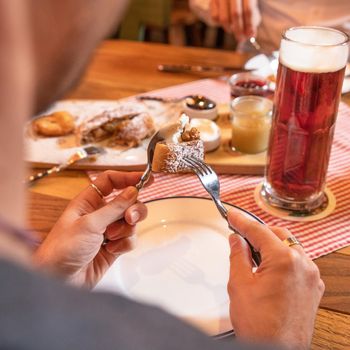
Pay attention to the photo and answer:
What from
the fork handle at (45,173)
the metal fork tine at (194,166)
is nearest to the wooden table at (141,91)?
the fork handle at (45,173)

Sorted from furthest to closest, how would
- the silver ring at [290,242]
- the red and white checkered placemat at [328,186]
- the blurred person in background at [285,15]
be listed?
the blurred person in background at [285,15]
the red and white checkered placemat at [328,186]
the silver ring at [290,242]

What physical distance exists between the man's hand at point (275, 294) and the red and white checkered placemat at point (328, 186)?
0.23 m

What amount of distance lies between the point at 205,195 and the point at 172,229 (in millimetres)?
136

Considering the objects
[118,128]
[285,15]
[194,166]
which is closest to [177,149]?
[194,166]

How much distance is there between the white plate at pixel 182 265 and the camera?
0.90 metres

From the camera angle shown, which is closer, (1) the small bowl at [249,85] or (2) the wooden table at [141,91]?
(2) the wooden table at [141,91]

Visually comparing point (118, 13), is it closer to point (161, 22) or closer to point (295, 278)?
point (295, 278)

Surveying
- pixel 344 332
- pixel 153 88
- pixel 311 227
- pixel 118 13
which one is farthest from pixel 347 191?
pixel 118 13

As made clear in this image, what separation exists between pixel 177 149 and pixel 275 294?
324 mm

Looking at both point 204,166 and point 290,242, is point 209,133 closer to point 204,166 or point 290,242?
point 204,166

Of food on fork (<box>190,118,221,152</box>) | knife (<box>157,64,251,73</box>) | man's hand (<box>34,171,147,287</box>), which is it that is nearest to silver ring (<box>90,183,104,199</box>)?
man's hand (<box>34,171,147,287</box>)

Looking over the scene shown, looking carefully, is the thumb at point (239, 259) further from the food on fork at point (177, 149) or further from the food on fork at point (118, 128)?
the food on fork at point (118, 128)

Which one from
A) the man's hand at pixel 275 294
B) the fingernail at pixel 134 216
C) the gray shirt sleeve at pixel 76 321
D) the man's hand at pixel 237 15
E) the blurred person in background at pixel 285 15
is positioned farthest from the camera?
the blurred person in background at pixel 285 15

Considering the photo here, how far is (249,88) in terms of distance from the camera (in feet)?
4.92
